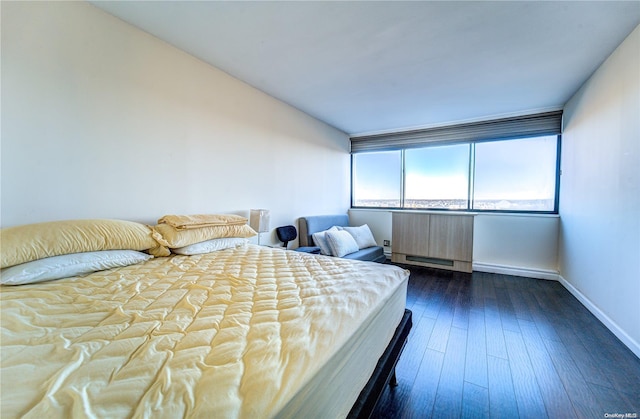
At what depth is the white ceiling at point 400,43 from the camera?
1.73m

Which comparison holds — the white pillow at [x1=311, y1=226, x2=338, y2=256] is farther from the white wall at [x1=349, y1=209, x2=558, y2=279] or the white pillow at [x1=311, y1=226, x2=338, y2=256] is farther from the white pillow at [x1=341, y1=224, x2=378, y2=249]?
the white wall at [x1=349, y1=209, x2=558, y2=279]

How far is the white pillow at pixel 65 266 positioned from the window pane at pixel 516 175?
4.66 m

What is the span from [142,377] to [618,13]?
3324 millimetres

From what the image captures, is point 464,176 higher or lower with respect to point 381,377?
higher

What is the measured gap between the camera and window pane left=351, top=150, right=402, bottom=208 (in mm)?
4781

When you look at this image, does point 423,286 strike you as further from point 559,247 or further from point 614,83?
point 614,83

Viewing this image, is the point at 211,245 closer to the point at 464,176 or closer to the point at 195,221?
the point at 195,221

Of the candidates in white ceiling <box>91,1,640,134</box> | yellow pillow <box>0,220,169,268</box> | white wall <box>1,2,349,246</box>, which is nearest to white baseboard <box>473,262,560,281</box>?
white ceiling <box>91,1,640,134</box>

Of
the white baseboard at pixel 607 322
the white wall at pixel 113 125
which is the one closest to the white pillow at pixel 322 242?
the white wall at pixel 113 125

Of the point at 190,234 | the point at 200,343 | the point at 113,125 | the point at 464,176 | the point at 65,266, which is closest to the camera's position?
the point at 200,343

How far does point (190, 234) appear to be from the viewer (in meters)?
2.00

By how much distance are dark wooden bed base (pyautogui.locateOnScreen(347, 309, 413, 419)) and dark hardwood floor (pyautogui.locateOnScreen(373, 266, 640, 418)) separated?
0.30m

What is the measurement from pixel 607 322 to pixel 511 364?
127 cm

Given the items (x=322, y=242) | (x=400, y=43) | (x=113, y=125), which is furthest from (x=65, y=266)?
(x=400, y=43)
